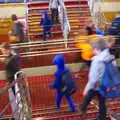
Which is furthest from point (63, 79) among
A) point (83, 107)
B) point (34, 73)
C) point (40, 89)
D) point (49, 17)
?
point (49, 17)

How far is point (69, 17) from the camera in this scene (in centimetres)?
1622

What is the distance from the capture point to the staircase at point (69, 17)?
52.2 ft

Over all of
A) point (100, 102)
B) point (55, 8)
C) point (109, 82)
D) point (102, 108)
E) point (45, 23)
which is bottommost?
point (102, 108)

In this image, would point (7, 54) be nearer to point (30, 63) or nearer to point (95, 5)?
point (30, 63)

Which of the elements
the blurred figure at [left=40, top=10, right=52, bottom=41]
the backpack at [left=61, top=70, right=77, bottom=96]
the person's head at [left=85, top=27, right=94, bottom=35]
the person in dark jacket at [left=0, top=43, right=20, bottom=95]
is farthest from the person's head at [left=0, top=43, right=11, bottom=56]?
the blurred figure at [left=40, top=10, right=52, bottom=41]

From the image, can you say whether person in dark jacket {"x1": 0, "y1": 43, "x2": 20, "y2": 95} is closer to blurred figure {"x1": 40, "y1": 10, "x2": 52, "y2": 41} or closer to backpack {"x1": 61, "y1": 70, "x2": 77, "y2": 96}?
backpack {"x1": 61, "y1": 70, "x2": 77, "y2": 96}

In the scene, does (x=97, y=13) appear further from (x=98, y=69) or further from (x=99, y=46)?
(x=98, y=69)

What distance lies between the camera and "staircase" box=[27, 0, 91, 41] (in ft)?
52.2

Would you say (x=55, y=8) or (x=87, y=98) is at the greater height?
(x=55, y=8)

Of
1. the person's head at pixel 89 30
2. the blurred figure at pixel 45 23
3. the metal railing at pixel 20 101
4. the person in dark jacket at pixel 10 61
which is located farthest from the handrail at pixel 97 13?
the metal railing at pixel 20 101

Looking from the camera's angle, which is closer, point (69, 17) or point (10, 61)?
point (10, 61)

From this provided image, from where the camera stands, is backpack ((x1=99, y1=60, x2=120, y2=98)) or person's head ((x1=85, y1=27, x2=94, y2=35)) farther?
person's head ((x1=85, y1=27, x2=94, y2=35))

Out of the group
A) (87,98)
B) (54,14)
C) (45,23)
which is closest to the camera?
(87,98)

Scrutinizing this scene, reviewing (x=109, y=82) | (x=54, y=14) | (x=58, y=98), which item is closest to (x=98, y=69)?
(x=109, y=82)
